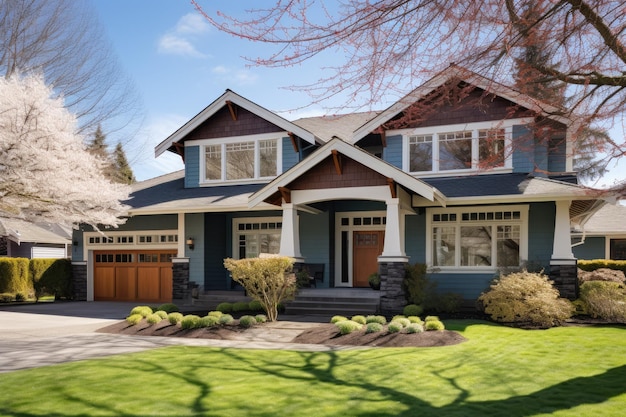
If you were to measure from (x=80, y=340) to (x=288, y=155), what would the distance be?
30.9 feet

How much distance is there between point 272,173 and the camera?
707 inches

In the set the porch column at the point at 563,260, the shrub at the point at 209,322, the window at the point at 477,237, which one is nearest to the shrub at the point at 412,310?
the window at the point at 477,237

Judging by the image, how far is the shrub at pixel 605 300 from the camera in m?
12.0

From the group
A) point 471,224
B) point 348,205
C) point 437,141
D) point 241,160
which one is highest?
point 437,141

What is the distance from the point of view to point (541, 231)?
48.5 ft

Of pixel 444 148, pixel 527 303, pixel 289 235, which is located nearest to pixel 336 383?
pixel 527 303

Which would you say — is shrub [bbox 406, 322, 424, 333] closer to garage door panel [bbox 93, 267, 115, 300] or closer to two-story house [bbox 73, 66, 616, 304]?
two-story house [bbox 73, 66, 616, 304]

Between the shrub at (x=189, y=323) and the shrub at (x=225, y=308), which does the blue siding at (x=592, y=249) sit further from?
the shrub at (x=189, y=323)

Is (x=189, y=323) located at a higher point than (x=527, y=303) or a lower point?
lower

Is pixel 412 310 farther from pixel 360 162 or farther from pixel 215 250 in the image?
pixel 215 250

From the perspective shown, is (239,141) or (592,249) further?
(592,249)

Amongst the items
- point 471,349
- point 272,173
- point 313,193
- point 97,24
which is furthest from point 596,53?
point 97,24

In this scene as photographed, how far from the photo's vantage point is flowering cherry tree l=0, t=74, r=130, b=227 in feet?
44.1

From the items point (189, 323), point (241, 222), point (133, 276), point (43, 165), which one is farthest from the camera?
point (133, 276)
